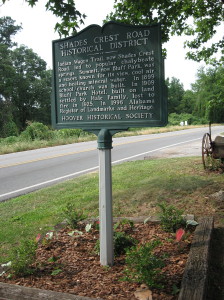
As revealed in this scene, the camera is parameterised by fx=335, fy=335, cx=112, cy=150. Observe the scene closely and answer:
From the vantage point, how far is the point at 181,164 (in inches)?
364

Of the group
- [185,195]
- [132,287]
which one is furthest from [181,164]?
[132,287]

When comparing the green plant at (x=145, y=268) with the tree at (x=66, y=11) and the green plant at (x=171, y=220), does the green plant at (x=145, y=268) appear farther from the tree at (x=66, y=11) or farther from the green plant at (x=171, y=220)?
the tree at (x=66, y=11)

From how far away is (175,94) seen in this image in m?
98.9

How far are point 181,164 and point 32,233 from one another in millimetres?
5417

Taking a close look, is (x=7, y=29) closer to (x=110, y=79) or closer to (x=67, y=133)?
(x=67, y=133)

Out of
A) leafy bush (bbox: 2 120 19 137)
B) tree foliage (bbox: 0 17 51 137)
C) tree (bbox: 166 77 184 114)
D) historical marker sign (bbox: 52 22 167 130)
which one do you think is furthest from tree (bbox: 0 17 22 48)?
tree (bbox: 166 77 184 114)

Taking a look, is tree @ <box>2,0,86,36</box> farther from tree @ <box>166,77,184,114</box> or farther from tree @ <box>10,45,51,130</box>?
tree @ <box>166,77,184,114</box>

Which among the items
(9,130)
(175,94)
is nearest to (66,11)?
(9,130)

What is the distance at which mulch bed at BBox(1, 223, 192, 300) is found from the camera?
285 cm

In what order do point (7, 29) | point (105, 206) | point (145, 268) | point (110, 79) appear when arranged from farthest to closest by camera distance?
point (7, 29)
point (110, 79)
point (105, 206)
point (145, 268)

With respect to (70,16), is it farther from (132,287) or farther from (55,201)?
(132,287)

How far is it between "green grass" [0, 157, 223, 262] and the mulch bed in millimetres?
834

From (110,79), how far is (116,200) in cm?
290

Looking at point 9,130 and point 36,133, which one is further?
point 9,130
